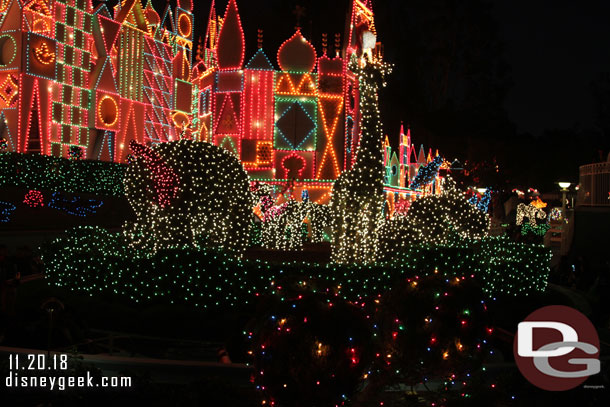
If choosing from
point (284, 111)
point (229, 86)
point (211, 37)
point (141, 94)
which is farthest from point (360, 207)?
point (211, 37)

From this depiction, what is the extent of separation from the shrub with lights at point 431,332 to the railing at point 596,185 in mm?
20661

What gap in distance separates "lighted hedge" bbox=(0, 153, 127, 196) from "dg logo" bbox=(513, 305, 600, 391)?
64.3 feet

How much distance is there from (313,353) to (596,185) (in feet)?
76.6

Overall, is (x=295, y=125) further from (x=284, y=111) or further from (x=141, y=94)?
(x=141, y=94)

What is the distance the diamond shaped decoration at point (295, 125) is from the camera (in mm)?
25438

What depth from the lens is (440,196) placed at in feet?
44.0

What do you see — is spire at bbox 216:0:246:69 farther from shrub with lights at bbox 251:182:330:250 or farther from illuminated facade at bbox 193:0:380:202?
shrub with lights at bbox 251:182:330:250

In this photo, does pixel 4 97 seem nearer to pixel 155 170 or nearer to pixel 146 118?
pixel 146 118

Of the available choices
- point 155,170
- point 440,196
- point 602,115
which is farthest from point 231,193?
point 602,115

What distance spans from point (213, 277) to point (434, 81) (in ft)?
125

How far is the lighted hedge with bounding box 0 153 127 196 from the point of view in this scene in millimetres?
21234

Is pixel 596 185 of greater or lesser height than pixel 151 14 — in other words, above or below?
below

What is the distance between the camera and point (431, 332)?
4957 millimetres

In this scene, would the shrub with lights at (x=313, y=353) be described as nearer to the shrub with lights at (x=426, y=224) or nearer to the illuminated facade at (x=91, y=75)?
the shrub with lights at (x=426, y=224)
